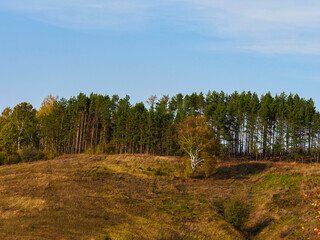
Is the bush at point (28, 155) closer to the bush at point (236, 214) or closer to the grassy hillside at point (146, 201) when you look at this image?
the grassy hillside at point (146, 201)

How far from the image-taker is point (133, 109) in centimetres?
9812

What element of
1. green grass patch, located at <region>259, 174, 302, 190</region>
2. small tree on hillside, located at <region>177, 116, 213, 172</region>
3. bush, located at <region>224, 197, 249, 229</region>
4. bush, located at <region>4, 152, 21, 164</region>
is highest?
small tree on hillside, located at <region>177, 116, 213, 172</region>

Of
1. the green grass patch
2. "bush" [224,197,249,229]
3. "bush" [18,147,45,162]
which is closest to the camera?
"bush" [224,197,249,229]

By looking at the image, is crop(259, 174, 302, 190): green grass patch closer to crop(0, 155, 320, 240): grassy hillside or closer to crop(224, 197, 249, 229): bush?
crop(0, 155, 320, 240): grassy hillside

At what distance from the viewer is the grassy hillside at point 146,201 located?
36.9 meters

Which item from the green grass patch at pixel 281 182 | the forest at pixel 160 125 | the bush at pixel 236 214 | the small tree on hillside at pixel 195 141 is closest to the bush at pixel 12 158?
the forest at pixel 160 125

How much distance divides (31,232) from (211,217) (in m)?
22.7

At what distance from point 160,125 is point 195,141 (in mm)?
28653

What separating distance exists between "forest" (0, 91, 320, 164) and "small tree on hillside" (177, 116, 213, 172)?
7.67 metres

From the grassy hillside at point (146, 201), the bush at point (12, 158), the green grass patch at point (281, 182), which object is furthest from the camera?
the bush at point (12, 158)

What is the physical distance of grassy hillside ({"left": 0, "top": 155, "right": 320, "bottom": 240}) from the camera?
36.9 m

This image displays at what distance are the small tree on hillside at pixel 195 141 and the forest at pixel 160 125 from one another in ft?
25.2

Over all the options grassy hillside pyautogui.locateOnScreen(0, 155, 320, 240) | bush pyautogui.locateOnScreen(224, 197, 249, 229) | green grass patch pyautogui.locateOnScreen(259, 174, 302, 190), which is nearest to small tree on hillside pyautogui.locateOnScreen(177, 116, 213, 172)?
grassy hillside pyautogui.locateOnScreen(0, 155, 320, 240)

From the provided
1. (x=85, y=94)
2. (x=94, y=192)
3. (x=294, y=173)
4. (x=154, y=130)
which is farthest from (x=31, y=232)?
(x=85, y=94)
